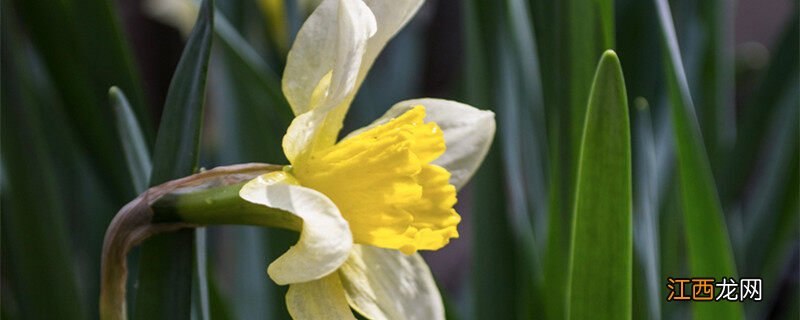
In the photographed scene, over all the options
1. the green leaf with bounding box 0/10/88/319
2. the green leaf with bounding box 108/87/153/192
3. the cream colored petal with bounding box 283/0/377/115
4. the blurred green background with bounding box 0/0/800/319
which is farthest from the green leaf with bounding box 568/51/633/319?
the green leaf with bounding box 0/10/88/319

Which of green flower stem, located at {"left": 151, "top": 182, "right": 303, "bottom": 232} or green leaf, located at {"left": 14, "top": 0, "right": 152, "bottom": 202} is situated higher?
green leaf, located at {"left": 14, "top": 0, "right": 152, "bottom": 202}

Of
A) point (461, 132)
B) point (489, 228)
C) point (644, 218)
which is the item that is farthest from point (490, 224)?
point (461, 132)

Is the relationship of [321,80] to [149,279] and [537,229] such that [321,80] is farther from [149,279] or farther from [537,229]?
[537,229]

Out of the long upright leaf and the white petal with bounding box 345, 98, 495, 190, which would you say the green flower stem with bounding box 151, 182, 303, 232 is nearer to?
the white petal with bounding box 345, 98, 495, 190

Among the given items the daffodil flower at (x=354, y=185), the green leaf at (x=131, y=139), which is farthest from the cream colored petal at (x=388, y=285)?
the green leaf at (x=131, y=139)

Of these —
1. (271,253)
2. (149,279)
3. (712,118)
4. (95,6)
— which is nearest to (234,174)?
(149,279)

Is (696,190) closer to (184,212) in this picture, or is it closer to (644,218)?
(644,218)

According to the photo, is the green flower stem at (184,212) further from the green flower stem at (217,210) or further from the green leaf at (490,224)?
the green leaf at (490,224)
